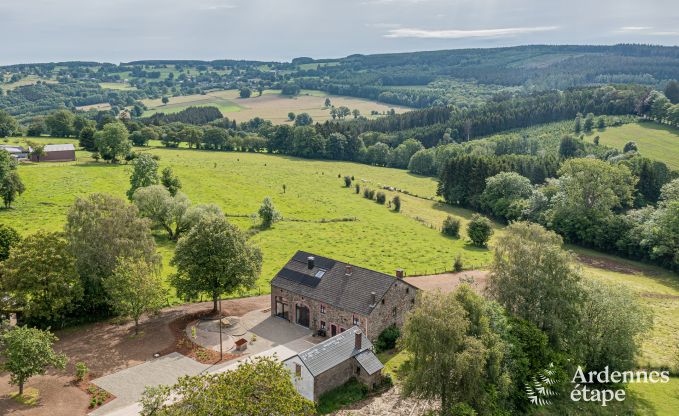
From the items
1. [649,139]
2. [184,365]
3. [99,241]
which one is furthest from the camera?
[649,139]

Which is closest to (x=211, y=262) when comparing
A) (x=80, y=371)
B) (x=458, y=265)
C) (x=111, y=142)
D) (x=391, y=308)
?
(x=80, y=371)

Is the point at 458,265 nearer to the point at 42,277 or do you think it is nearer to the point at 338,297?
the point at 338,297

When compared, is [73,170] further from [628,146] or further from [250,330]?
[628,146]

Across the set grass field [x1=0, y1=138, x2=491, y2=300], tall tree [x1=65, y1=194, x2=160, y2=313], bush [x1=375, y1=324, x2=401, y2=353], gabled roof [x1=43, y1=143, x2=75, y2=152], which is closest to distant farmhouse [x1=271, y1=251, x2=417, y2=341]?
bush [x1=375, y1=324, x2=401, y2=353]

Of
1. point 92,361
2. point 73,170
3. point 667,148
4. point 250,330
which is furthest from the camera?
point 667,148

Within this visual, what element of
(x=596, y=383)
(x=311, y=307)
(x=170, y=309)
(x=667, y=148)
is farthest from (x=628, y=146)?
(x=170, y=309)

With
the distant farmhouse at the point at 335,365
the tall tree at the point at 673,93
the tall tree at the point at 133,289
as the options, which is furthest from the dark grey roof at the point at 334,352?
the tall tree at the point at 673,93
